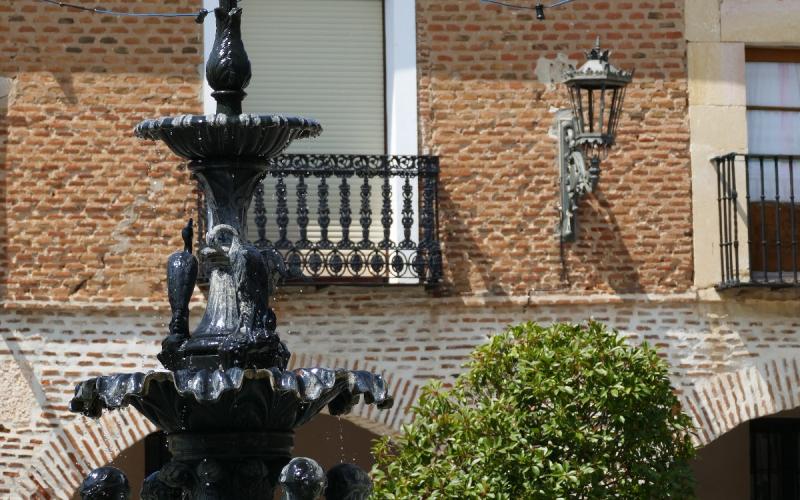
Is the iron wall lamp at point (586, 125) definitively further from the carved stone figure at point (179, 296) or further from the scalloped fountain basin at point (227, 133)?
the carved stone figure at point (179, 296)

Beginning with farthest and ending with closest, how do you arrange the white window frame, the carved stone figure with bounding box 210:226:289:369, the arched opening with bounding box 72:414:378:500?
the arched opening with bounding box 72:414:378:500 → the white window frame → the carved stone figure with bounding box 210:226:289:369

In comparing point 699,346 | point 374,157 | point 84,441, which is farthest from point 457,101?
point 84,441

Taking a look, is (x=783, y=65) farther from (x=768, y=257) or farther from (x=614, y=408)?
(x=614, y=408)

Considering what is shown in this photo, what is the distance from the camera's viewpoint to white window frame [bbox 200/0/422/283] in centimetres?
1442

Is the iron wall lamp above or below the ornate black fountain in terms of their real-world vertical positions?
above

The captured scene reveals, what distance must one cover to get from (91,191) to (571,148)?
3198mm

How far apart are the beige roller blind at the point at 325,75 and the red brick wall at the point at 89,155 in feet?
1.92

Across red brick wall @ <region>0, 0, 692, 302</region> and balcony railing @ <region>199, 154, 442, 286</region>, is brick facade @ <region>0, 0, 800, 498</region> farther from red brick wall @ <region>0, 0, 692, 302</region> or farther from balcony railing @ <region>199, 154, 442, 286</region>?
balcony railing @ <region>199, 154, 442, 286</region>

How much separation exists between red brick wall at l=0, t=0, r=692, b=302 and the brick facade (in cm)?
1

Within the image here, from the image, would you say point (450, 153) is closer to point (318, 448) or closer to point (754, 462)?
point (318, 448)

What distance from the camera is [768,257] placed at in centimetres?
1463

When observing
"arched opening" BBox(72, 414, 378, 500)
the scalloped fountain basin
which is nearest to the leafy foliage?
"arched opening" BBox(72, 414, 378, 500)

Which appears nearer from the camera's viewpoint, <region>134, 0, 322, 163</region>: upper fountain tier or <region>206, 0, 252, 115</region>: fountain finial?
<region>134, 0, 322, 163</region>: upper fountain tier

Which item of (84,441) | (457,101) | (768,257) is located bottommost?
(84,441)
